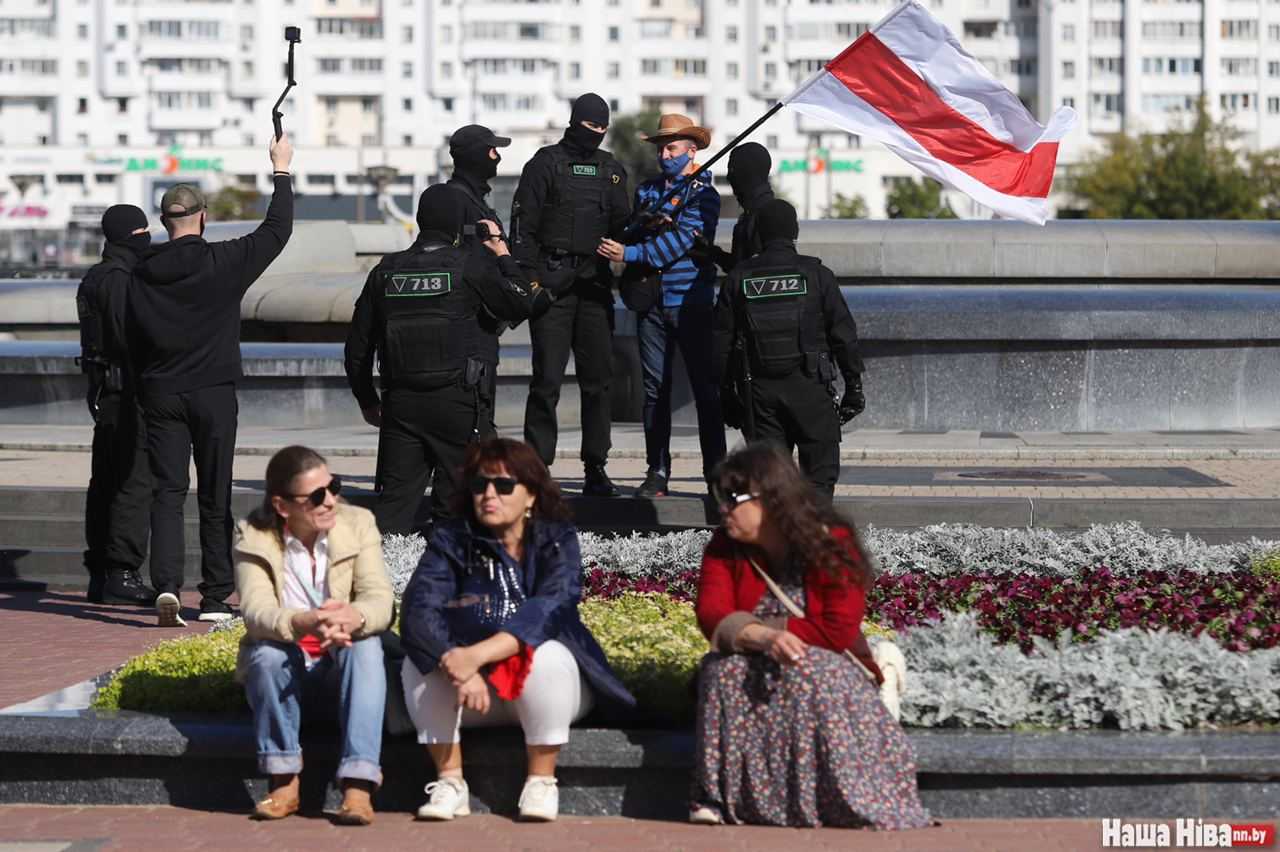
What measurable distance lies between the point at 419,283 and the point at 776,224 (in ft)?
5.05

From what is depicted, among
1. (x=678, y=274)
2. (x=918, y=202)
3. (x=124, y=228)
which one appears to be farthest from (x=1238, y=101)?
(x=124, y=228)

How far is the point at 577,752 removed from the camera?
5926mm

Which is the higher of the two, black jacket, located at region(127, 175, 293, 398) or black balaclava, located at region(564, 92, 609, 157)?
black balaclava, located at region(564, 92, 609, 157)

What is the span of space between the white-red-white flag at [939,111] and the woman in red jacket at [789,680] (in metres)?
4.50

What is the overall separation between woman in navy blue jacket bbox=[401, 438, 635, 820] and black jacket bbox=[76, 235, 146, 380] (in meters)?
3.56

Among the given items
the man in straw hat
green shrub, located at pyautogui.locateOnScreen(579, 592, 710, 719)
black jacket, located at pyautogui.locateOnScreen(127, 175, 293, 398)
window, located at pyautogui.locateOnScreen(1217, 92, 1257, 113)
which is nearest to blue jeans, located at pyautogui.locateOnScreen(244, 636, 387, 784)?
green shrub, located at pyautogui.locateOnScreen(579, 592, 710, 719)

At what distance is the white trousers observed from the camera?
19.1 feet

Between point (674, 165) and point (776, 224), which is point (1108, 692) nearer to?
point (776, 224)

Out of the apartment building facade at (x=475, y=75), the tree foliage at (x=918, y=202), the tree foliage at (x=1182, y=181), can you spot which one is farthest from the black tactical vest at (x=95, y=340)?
the apartment building facade at (x=475, y=75)

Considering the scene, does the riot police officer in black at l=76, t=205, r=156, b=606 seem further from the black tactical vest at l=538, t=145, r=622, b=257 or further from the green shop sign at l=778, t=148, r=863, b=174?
the green shop sign at l=778, t=148, r=863, b=174

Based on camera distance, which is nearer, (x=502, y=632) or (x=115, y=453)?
(x=502, y=632)

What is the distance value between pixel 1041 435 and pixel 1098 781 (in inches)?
392

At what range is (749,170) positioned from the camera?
376 inches

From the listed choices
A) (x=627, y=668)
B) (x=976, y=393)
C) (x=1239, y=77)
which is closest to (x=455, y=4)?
(x=1239, y=77)
